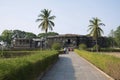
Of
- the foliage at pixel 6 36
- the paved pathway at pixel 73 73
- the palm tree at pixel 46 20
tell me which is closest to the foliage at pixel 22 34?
the foliage at pixel 6 36

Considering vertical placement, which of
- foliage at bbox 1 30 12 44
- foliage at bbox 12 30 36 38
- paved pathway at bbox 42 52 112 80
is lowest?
paved pathway at bbox 42 52 112 80

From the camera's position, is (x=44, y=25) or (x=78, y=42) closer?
(x=44, y=25)

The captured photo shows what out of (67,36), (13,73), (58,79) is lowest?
(58,79)

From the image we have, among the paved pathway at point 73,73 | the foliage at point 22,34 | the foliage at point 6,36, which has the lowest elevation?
the paved pathway at point 73,73

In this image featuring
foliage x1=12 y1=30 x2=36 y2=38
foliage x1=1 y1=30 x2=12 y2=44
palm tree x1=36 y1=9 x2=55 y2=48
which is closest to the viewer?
palm tree x1=36 y1=9 x2=55 y2=48

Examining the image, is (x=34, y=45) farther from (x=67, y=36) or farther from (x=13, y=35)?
(x=13, y=35)

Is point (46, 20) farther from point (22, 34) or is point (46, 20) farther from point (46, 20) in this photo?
point (22, 34)

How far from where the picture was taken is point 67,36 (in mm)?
103312

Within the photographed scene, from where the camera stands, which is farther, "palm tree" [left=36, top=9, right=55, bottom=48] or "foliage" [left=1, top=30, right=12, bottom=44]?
"foliage" [left=1, top=30, right=12, bottom=44]

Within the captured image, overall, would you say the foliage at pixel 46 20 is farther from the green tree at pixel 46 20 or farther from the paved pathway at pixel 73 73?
the paved pathway at pixel 73 73

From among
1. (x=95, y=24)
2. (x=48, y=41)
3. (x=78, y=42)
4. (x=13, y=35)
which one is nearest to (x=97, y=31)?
(x=95, y=24)

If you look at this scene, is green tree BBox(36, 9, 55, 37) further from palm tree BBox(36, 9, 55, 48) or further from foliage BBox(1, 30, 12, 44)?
foliage BBox(1, 30, 12, 44)

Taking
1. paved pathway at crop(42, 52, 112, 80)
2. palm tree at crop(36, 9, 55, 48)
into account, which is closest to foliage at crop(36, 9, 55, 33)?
palm tree at crop(36, 9, 55, 48)

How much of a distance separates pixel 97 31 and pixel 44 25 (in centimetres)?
1996
